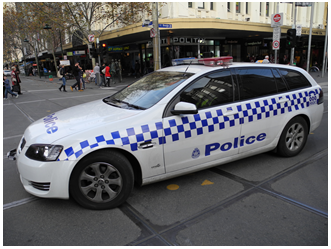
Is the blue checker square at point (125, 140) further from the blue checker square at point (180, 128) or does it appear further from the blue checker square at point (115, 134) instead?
the blue checker square at point (180, 128)

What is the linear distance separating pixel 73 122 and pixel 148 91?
1121 millimetres

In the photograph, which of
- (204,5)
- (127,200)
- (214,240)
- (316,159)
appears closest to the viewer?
(214,240)

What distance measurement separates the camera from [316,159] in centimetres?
435

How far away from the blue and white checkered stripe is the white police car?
0.04ft

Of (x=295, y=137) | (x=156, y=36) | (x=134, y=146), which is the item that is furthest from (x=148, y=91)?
(x=156, y=36)

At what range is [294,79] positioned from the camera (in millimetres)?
4406

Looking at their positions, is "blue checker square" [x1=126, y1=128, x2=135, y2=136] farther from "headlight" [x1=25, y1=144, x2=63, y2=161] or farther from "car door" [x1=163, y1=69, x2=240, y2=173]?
"headlight" [x1=25, y1=144, x2=63, y2=161]

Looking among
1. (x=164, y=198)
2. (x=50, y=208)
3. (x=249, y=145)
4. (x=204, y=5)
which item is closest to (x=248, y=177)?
(x=249, y=145)

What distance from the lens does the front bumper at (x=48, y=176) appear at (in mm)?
2756

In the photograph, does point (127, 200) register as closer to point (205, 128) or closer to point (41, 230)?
point (41, 230)

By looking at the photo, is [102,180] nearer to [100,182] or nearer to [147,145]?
[100,182]

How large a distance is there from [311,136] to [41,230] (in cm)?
526

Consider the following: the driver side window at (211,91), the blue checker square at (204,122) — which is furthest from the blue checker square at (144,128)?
the blue checker square at (204,122)

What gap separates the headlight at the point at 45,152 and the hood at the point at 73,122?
0.06 m
